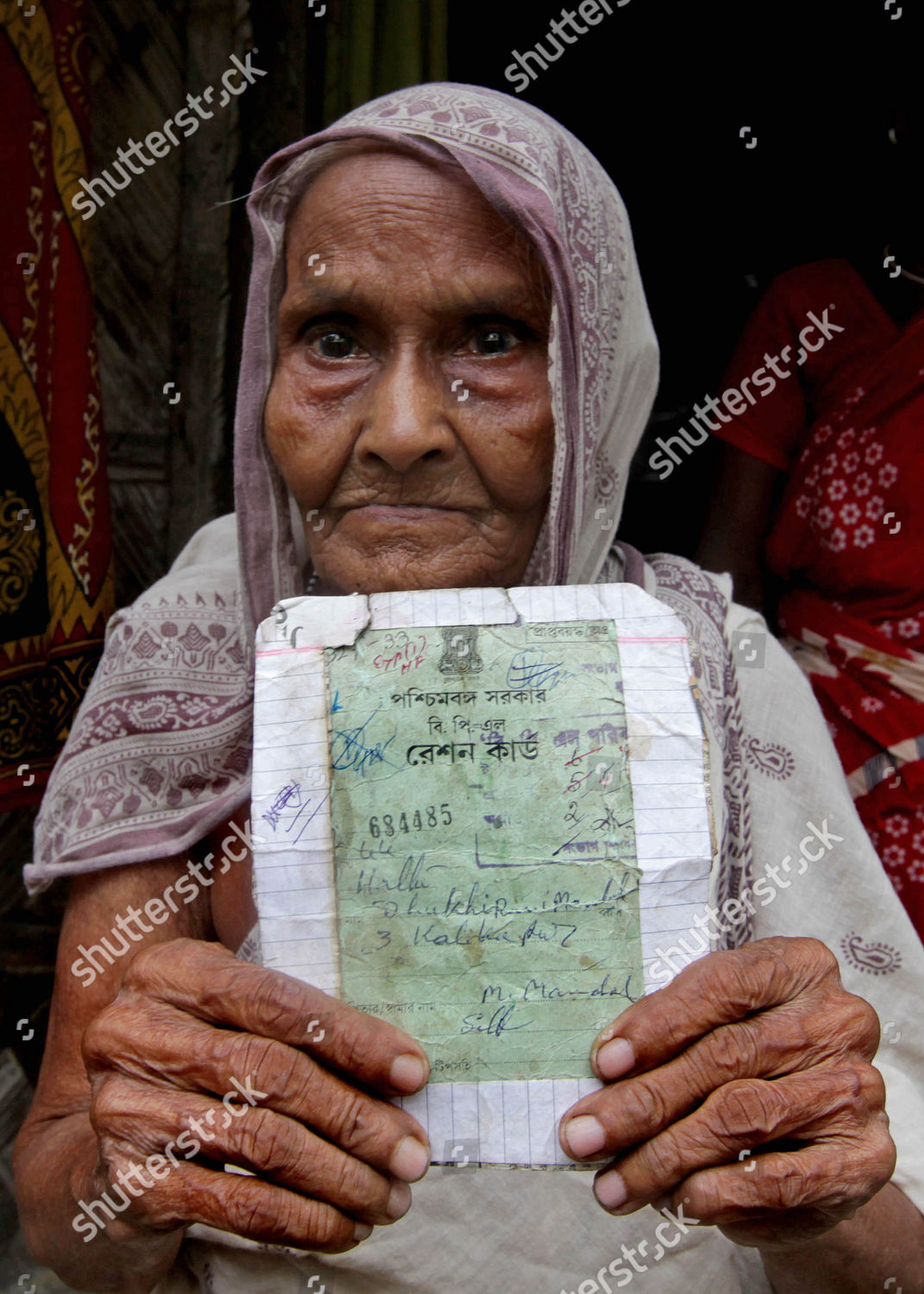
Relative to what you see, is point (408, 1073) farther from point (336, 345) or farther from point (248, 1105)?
point (336, 345)

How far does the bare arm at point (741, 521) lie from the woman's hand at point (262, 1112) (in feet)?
4.93

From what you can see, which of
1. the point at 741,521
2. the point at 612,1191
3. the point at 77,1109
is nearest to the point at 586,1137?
the point at 612,1191

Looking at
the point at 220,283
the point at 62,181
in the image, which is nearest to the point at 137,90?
the point at 220,283

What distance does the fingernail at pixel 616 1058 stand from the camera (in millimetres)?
764

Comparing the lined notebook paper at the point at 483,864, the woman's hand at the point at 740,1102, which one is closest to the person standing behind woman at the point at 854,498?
the woman's hand at the point at 740,1102

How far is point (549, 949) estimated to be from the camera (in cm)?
80

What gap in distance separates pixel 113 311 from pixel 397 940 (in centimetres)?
166

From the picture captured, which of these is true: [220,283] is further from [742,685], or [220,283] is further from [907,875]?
[907,875]

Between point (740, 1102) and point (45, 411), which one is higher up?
point (45, 411)

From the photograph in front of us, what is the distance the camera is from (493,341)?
3.56 feet

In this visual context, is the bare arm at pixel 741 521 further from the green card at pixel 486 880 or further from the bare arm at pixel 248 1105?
the bare arm at pixel 248 1105
